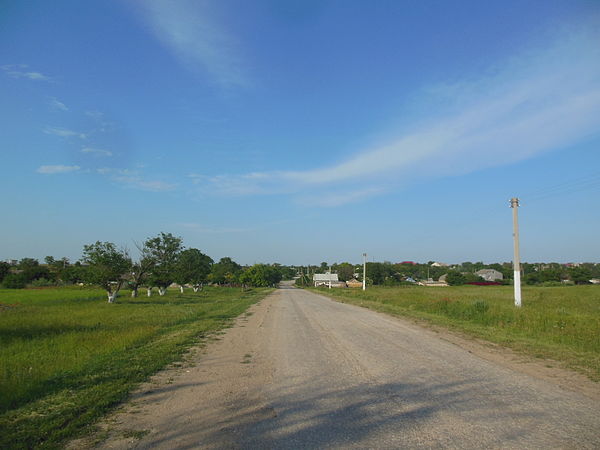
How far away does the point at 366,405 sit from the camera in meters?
5.90

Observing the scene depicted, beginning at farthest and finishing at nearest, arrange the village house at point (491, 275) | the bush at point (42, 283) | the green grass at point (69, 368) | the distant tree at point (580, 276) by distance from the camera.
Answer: the village house at point (491, 275) < the distant tree at point (580, 276) < the bush at point (42, 283) < the green grass at point (69, 368)

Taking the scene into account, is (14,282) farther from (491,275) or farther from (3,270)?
(491,275)

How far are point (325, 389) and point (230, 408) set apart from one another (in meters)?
1.80

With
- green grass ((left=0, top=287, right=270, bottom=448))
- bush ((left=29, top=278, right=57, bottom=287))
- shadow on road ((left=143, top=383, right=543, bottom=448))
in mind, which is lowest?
bush ((left=29, top=278, right=57, bottom=287))

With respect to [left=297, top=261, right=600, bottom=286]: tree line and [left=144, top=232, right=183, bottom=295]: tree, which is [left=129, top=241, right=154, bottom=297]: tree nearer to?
[left=144, top=232, right=183, bottom=295]: tree

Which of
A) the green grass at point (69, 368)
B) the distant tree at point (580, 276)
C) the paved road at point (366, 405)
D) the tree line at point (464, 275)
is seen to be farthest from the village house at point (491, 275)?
the paved road at point (366, 405)

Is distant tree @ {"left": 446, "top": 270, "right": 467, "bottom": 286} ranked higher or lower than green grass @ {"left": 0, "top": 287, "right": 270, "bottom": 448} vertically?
lower

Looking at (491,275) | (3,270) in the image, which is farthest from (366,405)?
(491,275)

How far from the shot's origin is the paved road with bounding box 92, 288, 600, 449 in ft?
15.2

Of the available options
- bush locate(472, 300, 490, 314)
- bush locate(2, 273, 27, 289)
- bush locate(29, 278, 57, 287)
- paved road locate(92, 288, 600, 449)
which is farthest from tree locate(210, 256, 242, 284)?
paved road locate(92, 288, 600, 449)

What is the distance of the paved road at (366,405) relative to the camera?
463 centimetres

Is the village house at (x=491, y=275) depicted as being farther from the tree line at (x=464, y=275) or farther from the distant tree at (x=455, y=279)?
the distant tree at (x=455, y=279)

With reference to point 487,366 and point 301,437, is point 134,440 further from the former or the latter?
point 487,366

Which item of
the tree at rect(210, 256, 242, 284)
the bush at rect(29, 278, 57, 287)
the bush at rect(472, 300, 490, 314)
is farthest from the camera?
the tree at rect(210, 256, 242, 284)
